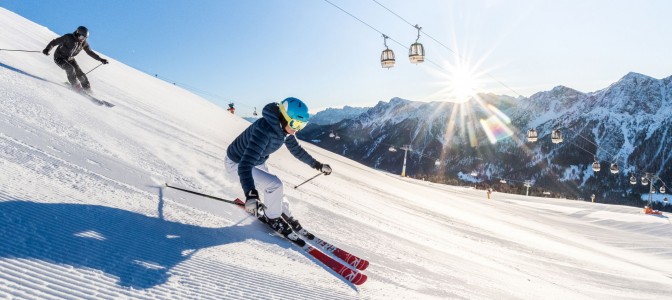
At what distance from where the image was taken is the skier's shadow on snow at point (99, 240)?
8.00 ft

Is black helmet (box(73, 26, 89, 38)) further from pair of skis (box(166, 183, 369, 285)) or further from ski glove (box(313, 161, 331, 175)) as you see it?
ski glove (box(313, 161, 331, 175))

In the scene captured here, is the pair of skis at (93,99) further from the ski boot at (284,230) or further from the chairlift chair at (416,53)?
the chairlift chair at (416,53)

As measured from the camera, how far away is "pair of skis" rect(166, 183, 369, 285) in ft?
12.7

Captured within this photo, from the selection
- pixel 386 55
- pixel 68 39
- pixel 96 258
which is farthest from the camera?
pixel 386 55

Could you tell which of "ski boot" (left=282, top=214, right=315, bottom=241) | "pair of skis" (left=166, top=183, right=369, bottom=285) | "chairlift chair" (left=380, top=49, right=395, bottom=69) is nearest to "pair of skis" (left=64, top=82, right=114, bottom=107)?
"pair of skis" (left=166, top=183, right=369, bottom=285)

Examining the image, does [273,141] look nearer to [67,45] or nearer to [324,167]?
[324,167]

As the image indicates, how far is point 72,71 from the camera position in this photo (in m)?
9.83

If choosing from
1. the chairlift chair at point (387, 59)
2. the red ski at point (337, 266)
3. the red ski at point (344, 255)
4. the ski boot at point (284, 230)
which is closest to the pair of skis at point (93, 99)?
the ski boot at point (284, 230)

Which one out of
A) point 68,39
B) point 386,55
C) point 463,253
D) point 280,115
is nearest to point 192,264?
point 280,115

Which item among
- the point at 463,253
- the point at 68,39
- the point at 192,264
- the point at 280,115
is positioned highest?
the point at 68,39

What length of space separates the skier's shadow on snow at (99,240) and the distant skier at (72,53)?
7.90 metres

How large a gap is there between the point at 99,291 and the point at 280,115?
2.68 m

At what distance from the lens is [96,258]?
8.43 ft

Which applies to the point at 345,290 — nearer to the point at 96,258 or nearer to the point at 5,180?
the point at 96,258
